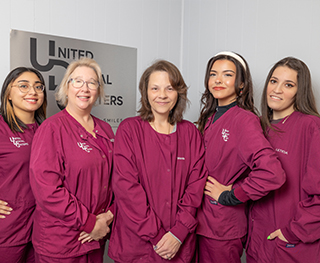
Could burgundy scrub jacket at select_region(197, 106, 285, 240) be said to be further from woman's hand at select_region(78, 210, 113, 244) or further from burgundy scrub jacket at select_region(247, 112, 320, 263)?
woman's hand at select_region(78, 210, 113, 244)

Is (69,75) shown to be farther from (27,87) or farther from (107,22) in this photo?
(107,22)

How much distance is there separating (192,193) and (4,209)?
3.83 ft

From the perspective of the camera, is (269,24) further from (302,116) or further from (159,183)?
(159,183)

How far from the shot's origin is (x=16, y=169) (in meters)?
1.85

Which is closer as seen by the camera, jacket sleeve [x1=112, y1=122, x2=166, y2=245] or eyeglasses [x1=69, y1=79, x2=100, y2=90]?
jacket sleeve [x1=112, y1=122, x2=166, y2=245]

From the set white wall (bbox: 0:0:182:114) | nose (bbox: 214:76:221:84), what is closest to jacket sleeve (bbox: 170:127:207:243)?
nose (bbox: 214:76:221:84)

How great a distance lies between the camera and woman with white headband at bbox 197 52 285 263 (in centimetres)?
163

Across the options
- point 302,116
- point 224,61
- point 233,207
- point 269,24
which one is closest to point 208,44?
point 269,24

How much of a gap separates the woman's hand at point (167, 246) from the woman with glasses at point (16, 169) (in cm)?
87

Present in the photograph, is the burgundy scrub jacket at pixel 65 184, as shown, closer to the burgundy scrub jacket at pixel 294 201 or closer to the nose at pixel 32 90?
the nose at pixel 32 90

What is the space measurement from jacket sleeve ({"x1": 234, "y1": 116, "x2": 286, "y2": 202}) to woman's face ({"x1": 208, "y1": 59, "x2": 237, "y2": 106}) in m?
0.28

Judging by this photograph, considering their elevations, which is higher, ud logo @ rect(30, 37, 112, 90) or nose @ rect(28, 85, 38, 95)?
ud logo @ rect(30, 37, 112, 90)

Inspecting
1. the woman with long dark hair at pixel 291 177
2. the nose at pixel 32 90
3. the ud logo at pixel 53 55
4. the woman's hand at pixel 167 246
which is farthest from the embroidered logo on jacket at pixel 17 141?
the woman with long dark hair at pixel 291 177

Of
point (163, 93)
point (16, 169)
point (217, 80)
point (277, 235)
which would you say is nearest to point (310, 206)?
point (277, 235)
